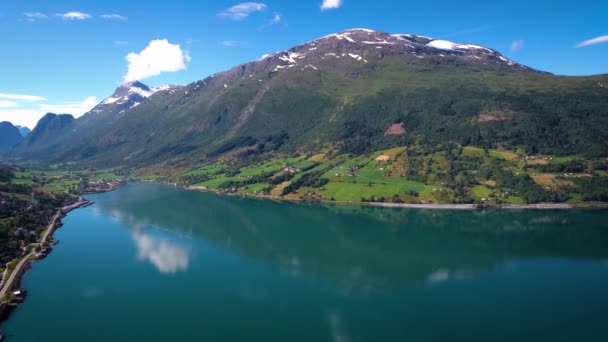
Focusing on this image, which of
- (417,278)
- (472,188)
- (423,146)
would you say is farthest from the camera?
(423,146)

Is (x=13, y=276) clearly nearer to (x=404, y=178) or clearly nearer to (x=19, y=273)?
(x=19, y=273)

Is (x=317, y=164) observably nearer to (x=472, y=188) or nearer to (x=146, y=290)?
(x=472, y=188)

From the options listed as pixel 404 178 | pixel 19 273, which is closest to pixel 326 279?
pixel 19 273

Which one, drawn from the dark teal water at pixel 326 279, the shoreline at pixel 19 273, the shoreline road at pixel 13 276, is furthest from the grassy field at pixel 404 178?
the shoreline road at pixel 13 276

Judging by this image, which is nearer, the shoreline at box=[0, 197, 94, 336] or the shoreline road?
the shoreline at box=[0, 197, 94, 336]

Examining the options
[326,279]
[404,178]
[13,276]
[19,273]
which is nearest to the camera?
[13,276]

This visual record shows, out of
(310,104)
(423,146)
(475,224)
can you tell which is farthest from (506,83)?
(475,224)

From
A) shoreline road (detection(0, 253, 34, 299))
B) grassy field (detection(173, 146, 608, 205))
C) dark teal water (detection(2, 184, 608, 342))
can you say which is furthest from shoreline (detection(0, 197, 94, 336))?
grassy field (detection(173, 146, 608, 205))

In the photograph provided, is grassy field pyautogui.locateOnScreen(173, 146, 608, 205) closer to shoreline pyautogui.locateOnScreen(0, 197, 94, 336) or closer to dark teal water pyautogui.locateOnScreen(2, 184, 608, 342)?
dark teal water pyautogui.locateOnScreen(2, 184, 608, 342)
